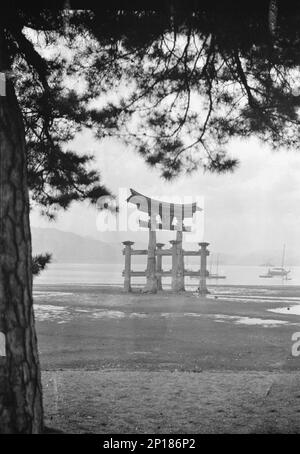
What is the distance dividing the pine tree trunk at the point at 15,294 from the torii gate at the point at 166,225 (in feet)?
55.3

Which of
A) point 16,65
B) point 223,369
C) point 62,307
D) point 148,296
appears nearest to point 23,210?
point 16,65

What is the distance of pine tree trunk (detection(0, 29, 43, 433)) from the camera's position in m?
3.88

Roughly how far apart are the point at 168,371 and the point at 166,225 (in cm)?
1490

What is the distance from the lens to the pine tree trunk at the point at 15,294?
12.7ft

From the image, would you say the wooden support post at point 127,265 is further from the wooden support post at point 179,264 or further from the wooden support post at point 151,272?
the wooden support post at point 179,264

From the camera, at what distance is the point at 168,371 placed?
689 cm

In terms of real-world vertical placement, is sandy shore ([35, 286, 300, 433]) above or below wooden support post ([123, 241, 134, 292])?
below

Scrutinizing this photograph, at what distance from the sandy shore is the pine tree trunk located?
73 cm

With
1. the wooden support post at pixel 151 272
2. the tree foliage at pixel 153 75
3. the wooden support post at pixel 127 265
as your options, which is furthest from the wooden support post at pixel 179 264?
the tree foliage at pixel 153 75

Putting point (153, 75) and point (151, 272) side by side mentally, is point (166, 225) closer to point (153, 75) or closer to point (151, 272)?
point (151, 272)

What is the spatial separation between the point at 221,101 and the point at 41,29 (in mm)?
2266

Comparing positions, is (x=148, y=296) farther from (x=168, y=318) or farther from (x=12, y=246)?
(x=12, y=246)

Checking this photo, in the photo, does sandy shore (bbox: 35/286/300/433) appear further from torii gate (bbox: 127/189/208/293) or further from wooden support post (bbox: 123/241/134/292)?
wooden support post (bbox: 123/241/134/292)

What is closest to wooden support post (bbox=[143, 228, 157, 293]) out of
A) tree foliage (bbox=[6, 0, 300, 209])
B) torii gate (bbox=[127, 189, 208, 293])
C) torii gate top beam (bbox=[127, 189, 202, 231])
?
torii gate (bbox=[127, 189, 208, 293])
